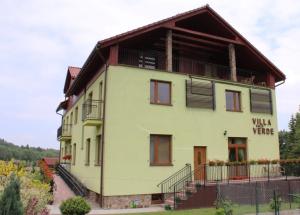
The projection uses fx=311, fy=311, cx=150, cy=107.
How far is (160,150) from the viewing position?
614 inches

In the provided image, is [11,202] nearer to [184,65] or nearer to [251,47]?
[184,65]

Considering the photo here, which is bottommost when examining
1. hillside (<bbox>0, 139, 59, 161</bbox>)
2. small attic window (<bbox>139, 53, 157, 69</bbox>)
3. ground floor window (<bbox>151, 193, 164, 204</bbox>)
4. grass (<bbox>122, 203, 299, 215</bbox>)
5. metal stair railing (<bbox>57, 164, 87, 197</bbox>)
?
grass (<bbox>122, 203, 299, 215</bbox>)

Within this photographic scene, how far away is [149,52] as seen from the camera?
56.4 feet

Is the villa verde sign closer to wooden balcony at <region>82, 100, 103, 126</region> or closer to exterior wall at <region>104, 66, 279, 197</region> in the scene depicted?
exterior wall at <region>104, 66, 279, 197</region>

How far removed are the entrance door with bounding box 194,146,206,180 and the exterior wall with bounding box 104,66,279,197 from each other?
0.96 ft

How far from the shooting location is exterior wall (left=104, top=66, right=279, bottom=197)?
14.4 m

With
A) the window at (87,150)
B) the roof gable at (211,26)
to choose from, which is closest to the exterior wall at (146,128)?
the roof gable at (211,26)

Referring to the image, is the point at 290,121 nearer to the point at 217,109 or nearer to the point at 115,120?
the point at 217,109

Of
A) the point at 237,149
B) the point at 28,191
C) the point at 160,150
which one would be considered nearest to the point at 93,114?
the point at 160,150

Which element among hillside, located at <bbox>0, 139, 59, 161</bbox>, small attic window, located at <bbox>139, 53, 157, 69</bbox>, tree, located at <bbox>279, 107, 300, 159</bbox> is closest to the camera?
small attic window, located at <bbox>139, 53, 157, 69</bbox>

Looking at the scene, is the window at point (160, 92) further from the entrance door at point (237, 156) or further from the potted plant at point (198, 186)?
the entrance door at point (237, 156)

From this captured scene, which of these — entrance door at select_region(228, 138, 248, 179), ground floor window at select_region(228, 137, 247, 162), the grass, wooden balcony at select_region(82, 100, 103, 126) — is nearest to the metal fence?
the grass

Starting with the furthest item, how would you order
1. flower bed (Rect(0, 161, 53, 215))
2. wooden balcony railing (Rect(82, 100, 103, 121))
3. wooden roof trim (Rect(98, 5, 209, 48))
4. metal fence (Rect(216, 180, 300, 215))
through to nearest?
wooden balcony railing (Rect(82, 100, 103, 121)), wooden roof trim (Rect(98, 5, 209, 48)), metal fence (Rect(216, 180, 300, 215)), flower bed (Rect(0, 161, 53, 215))

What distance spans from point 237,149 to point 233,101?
2.82 m
